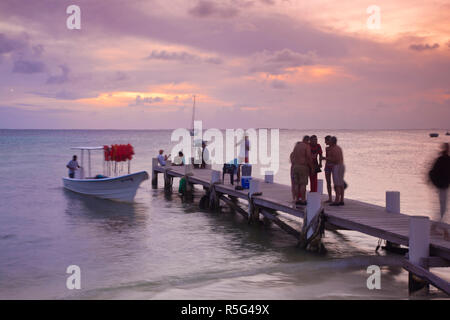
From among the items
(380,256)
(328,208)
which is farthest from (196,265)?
(380,256)

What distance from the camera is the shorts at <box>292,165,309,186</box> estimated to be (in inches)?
473

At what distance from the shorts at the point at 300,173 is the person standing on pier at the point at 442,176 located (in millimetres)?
3485

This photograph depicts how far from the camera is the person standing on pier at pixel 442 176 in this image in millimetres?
9133

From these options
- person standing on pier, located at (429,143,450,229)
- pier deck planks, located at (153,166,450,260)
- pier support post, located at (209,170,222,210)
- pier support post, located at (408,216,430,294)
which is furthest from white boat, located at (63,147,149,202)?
pier support post, located at (408,216,430,294)

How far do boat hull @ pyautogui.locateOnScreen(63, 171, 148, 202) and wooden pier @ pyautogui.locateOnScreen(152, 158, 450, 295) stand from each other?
3.99 metres

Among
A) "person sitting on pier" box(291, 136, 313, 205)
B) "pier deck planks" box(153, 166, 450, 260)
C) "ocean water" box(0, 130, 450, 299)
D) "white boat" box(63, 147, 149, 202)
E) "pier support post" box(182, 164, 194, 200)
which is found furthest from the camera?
"pier support post" box(182, 164, 194, 200)

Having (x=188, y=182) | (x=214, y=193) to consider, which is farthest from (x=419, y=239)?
(x=188, y=182)

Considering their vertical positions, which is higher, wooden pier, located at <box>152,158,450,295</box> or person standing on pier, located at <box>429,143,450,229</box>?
person standing on pier, located at <box>429,143,450,229</box>

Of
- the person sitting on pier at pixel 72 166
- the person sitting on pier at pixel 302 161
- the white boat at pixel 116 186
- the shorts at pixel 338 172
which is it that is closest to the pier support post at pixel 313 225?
the shorts at pixel 338 172

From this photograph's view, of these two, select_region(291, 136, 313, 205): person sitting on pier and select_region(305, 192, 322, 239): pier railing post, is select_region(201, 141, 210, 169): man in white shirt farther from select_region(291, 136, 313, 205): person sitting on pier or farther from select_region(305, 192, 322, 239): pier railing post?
select_region(305, 192, 322, 239): pier railing post

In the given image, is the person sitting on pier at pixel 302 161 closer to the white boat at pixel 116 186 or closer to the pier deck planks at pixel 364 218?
the pier deck planks at pixel 364 218

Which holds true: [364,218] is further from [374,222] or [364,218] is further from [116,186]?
[116,186]

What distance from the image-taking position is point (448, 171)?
916 cm
